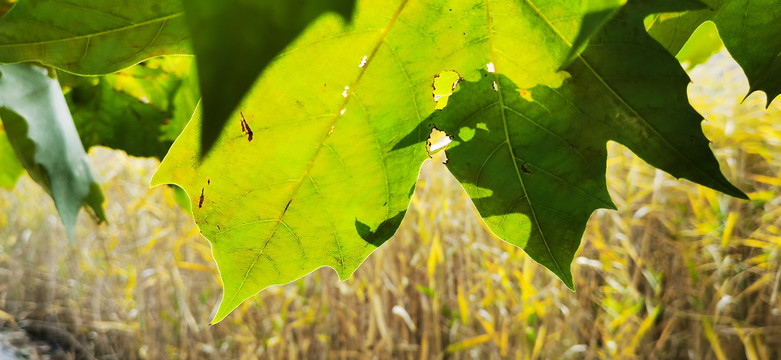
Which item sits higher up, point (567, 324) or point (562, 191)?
point (562, 191)

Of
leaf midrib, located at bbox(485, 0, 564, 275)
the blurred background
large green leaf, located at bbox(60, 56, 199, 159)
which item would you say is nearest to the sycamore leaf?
large green leaf, located at bbox(60, 56, 199, 159)

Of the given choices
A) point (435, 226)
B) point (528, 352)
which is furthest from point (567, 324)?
point (435, 226)

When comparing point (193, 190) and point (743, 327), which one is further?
point (743, 327)

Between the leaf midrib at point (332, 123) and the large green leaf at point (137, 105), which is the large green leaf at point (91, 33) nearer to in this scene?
the leaf midrib at point (332, 123)

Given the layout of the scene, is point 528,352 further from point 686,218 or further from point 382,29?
point 382,29

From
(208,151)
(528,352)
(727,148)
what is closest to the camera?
(208,151)

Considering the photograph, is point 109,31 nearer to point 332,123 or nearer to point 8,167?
point 332,123

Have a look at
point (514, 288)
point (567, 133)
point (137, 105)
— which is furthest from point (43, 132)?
point (514, 288)

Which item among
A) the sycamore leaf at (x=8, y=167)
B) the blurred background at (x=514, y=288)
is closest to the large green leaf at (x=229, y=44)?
the sycamore leaf at (x=8, y=167)
